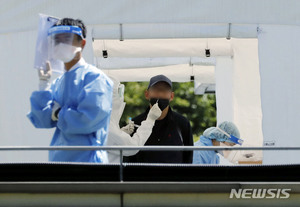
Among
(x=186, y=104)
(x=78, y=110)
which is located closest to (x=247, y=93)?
(x=78, y=110)

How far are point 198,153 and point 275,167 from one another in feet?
7.40

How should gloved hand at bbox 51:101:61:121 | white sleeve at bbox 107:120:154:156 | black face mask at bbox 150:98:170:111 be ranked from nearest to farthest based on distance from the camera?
gloved hand at bbox 51:101:61:121 < white sleeve at bbox 107:120:154:156 < black face mask at bbox 150:98:170:111

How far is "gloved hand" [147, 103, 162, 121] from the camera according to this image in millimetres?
4746

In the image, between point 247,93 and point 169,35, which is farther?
point 247,93

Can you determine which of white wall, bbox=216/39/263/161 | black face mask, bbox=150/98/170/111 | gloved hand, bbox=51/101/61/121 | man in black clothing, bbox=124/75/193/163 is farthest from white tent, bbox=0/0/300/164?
gloved hand, bbox=51/101/61/121

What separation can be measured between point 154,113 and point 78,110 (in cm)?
145

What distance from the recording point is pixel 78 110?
3.36 metres

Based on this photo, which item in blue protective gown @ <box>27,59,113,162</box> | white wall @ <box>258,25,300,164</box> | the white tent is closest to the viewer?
blue protective gown @ <box>27,59,113,162</box>

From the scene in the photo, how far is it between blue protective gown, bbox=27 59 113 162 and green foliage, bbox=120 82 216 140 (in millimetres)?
29285

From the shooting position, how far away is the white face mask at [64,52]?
350 cm

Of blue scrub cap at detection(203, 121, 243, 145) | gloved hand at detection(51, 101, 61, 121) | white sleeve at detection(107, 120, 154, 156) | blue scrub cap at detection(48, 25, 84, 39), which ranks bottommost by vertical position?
blue scrub cap at detection(203, 121, 243, 145)

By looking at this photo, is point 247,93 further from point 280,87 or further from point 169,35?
point 169,35

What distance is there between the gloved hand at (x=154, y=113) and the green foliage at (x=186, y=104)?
2808 centimetres

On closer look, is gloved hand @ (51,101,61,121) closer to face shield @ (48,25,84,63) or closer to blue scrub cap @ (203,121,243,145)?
face shield @ (48,25,84,63)
